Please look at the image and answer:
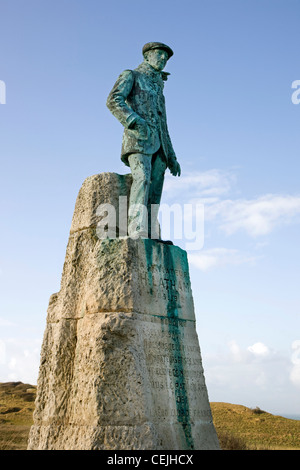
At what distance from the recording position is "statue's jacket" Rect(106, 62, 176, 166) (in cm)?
677

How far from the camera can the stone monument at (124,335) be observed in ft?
17.0

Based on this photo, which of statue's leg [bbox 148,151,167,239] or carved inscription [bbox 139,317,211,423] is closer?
carved inscription [bbox 139,317,211,423]

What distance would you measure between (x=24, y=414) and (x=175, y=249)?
764cm

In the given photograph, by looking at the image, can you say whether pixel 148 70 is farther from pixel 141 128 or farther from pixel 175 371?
pixel 175 371

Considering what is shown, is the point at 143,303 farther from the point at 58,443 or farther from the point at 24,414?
the point at 24,414

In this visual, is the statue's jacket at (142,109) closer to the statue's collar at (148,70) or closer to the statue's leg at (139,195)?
the statue's collar at (148,70)

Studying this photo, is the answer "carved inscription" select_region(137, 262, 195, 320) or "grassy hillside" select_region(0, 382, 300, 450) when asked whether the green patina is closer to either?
"carved inscription" select_region(137, 262, 195, 320)

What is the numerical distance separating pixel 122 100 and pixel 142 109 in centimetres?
42

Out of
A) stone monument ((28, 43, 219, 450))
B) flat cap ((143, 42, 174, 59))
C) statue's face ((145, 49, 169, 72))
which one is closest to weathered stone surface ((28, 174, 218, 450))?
stone monument ((28, 43, 219, 450))

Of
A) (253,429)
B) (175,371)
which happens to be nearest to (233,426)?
(253,429)

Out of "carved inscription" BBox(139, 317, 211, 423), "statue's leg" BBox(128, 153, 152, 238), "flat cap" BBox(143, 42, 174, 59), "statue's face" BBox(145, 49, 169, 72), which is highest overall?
"flat cap" BBox(143, 42, 174, 59)

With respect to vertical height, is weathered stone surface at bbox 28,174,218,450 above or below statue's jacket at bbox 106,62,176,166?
below

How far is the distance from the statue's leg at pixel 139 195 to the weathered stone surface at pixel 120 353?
330mm
